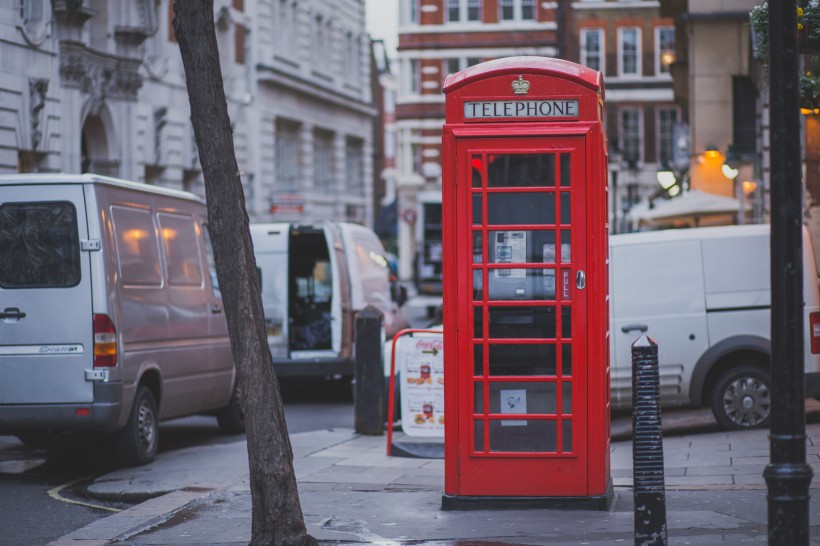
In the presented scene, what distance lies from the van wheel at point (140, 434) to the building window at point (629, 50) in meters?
49.0

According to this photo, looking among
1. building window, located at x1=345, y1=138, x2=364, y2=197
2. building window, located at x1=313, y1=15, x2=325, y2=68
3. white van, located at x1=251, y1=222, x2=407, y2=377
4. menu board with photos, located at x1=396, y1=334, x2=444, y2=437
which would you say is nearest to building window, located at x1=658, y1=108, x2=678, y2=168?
building window, located at x1=345, y1=138, x2=364, y2=197

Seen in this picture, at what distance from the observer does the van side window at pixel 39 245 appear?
11203mm

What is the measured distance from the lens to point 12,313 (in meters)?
11.2

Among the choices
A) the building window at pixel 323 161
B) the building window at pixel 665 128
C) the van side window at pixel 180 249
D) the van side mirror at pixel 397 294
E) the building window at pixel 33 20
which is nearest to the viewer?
the van side window at pixel 180 249

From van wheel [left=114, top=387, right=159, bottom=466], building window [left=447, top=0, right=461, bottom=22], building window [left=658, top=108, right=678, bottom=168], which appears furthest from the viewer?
building window [left=447, top=0, right=461, bottom=22]

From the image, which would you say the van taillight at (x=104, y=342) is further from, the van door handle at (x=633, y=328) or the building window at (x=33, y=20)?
the building window at (x=33, y=20)

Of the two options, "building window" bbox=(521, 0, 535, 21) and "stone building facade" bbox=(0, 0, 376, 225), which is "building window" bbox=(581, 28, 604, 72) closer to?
"building window" bbox=(521, 0, 535, 21)

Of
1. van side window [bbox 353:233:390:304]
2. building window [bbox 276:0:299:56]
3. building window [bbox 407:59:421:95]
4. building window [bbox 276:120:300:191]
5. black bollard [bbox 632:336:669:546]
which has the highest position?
building window [bbox 407:59:421:95]

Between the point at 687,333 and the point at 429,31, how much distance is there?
191ft

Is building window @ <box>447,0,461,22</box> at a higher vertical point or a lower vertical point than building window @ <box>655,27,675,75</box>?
higher

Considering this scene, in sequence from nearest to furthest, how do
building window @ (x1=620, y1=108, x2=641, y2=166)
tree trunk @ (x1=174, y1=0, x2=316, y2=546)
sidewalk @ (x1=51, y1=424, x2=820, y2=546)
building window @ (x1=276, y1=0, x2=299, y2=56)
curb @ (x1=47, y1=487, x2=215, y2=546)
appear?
tree trunk @ (x1=174, y1=0, x2=316, y2=546) → sidewalk @ (x1=51, y1=424, x2=820, y2=546) → curb @ (x1=47, y1=487, x2=215, y2=546) → building window @ (x1=276, y1=0, x2=299, y2=56) → building window @ (x1=620, y1=108, x2=641, y2=166)

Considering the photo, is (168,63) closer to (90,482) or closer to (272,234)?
(272,234)

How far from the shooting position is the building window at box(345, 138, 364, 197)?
60.2 m

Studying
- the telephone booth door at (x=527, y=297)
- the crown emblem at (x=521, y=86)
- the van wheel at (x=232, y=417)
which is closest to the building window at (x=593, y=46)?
the van wheel at (x=232, y=417)
